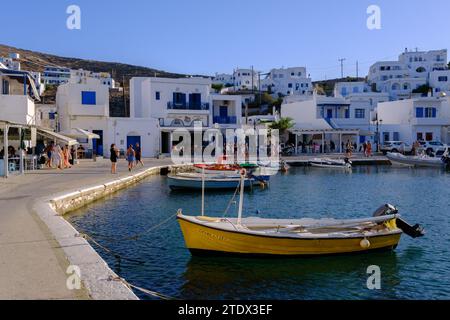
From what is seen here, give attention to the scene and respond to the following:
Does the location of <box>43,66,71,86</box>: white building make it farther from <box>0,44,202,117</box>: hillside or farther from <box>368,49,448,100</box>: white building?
<box>368,49,448,100</box>: white building

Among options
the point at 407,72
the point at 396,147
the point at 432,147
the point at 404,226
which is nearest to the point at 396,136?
the point at 396,147

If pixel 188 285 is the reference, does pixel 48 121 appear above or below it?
above

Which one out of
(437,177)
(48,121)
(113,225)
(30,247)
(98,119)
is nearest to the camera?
(30,247)

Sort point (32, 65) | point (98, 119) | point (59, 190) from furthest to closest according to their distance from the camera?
point (32, 65) → point (98, 119) → point (59, 190)

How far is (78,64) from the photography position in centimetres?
16100

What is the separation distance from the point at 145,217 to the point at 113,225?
6.48 ft

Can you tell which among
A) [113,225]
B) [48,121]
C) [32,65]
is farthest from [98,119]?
[32,65]

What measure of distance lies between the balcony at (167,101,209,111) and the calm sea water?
2721cm

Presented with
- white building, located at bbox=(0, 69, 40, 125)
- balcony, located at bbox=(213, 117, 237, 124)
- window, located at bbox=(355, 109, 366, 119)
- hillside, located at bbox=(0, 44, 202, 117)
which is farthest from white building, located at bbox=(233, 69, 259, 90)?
white building, located at bbox=(0, 69, 40, 125)

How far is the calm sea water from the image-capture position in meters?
10.4
